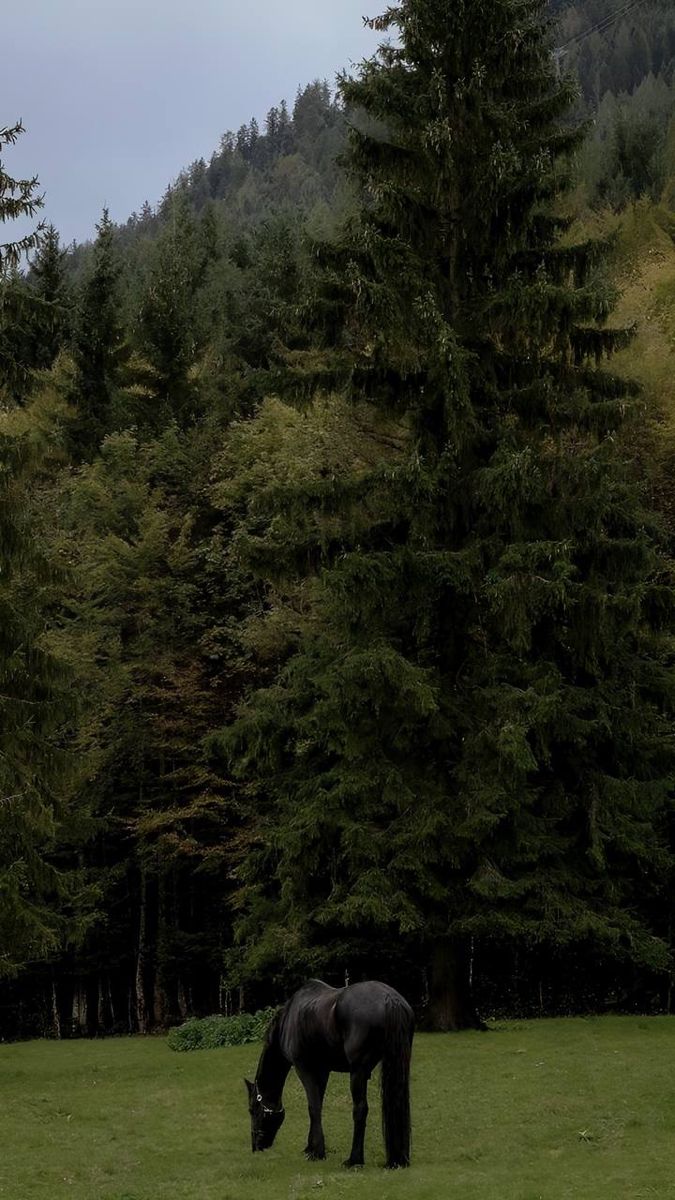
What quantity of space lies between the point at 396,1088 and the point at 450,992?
9836mm

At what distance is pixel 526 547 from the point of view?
61.5 ft

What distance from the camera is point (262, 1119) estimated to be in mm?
11648

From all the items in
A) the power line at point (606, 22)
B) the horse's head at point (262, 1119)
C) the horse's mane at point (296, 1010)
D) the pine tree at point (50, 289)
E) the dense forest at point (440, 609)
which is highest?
the power line at point (606, 22)

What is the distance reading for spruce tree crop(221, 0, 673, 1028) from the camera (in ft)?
61.5

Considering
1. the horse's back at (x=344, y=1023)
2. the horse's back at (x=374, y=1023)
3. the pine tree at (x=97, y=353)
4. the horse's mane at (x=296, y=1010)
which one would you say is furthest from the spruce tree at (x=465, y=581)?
the pine tree at (x=97, y=353)

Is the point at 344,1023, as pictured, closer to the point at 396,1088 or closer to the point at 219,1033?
the point at 396,1088

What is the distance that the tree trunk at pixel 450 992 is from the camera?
765 inches

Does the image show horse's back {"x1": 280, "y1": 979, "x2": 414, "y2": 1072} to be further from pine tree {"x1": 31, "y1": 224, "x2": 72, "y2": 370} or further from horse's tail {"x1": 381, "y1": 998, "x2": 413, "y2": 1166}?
pine tree {"x1": 31, "y1": 224, "x2": 72, "y2": 370}

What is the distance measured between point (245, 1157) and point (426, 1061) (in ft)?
18.0

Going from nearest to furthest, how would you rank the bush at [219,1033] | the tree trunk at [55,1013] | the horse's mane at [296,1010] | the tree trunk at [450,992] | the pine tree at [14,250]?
1. the horse's mane at [296,1010]
2. the pine tree at [14,250]
3. the tree trunk at [450,992]
4. the bush at [219,1033]
5. the tree trunk at [55,1013]

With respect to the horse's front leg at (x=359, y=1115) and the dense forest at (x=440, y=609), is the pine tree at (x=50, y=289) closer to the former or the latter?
the dense forest at (x=440, y=609)

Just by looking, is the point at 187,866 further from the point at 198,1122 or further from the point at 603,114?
the point at 603,114

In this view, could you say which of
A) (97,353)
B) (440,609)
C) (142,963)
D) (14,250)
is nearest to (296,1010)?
(440,609)

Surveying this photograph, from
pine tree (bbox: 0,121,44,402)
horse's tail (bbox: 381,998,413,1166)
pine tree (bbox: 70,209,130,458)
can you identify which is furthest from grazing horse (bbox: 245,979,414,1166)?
pine tree (bbox: 70,209,130,458)
